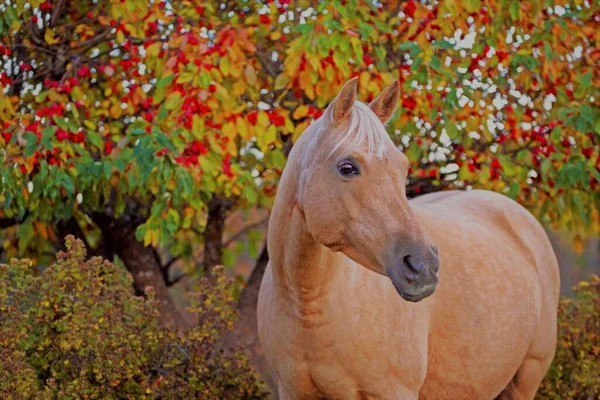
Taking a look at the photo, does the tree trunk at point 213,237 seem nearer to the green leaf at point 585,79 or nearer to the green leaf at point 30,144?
the green leaf at point 30,144

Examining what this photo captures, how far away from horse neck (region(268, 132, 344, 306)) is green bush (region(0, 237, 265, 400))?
1.43 meters

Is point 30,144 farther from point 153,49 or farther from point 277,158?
point 277,158

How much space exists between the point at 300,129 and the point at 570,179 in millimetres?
1534

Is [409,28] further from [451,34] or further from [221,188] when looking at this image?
[221,188]

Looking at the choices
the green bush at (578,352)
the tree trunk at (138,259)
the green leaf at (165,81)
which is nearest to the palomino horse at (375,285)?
the green bush at (578,352)

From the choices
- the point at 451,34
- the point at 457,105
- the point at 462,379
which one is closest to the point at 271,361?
the point at 462,379

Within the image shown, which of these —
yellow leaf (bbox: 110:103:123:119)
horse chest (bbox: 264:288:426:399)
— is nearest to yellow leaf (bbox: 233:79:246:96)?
yellow leaf (bbox: 110:103:123:119)

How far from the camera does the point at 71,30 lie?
18.9 ft

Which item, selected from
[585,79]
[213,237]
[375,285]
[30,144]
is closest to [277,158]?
[213,237]

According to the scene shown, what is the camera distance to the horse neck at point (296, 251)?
3035mm

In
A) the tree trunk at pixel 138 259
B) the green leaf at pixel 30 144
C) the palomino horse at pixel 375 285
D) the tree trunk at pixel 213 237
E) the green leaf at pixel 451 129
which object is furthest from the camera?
the tree trunk at pixel 213 237

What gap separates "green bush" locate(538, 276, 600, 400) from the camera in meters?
5.11

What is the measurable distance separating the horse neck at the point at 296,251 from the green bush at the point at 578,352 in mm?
2496

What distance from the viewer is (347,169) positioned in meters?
2.82
